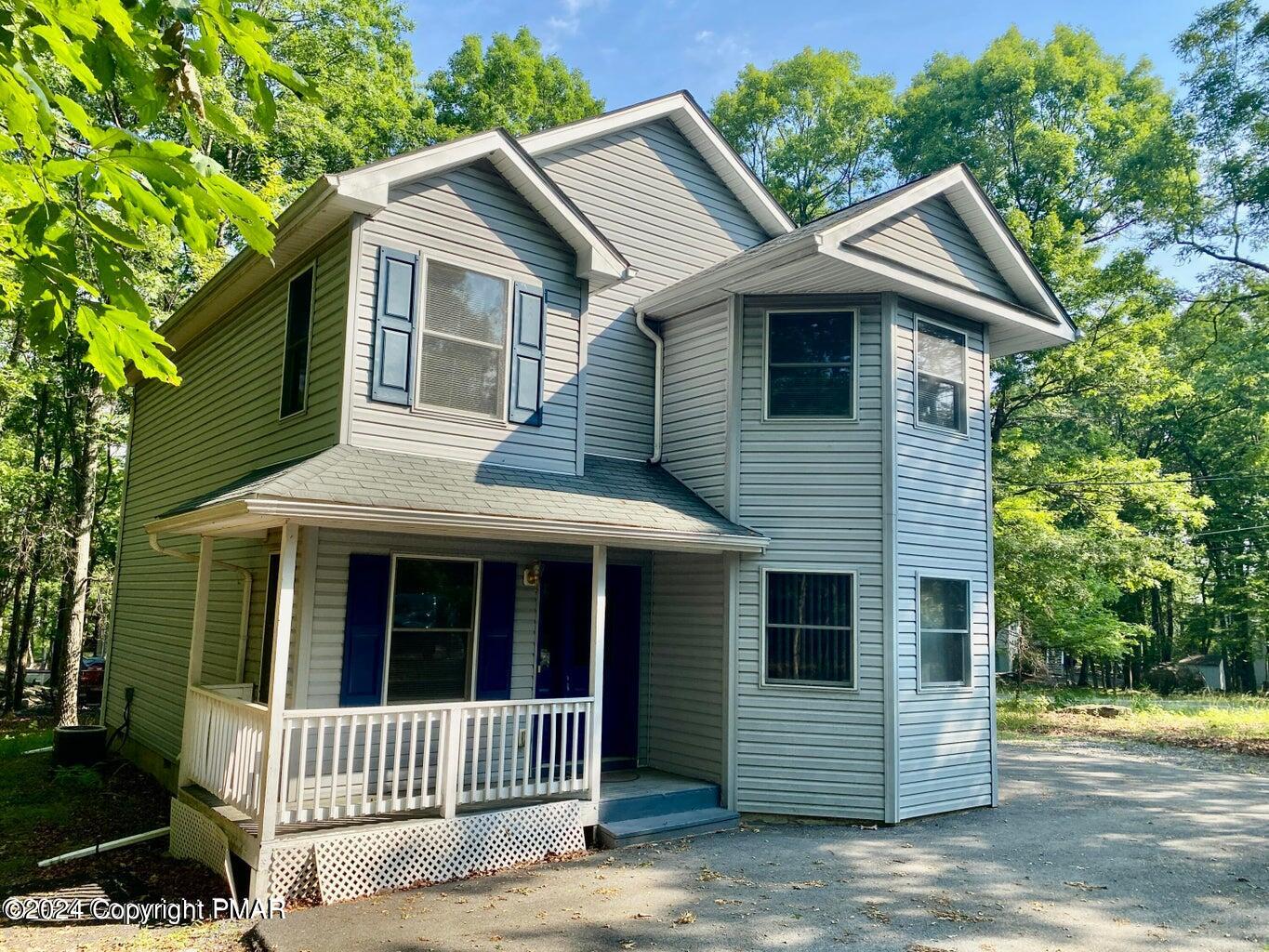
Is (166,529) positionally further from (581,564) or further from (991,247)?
(991,247)

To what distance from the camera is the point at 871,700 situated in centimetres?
891

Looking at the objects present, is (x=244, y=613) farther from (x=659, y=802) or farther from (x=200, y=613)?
(x=659, y=802)

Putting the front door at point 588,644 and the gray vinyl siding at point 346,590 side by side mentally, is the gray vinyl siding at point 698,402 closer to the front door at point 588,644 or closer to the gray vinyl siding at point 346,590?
the front door at point 588,644

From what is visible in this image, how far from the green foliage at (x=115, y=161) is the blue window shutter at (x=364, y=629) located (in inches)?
188

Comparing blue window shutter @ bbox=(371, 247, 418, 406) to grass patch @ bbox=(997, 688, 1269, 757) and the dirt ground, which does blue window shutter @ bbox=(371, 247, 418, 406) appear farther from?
grass patch @ bbox=(997, 688, 1269, 757)

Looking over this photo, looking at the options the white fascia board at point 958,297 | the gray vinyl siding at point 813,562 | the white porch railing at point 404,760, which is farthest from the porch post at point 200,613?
the white fascia board at point 958,297

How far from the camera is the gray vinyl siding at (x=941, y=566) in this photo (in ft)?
29.7

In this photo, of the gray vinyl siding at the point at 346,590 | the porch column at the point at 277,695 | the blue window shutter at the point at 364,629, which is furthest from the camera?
the blue window shutter at the point at 364,629

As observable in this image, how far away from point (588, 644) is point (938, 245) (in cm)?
618

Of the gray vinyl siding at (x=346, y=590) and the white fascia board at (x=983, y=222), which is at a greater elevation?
the white fascia board at (x=983, y=222)

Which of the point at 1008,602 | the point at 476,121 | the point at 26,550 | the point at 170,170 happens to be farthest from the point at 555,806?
the point at 476,121

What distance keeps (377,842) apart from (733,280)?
6.50 m

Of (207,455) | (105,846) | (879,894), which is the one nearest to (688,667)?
(879,894)

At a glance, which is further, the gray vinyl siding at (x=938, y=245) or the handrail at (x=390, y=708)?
the gray vinyl siding at (x=938, y=245)
